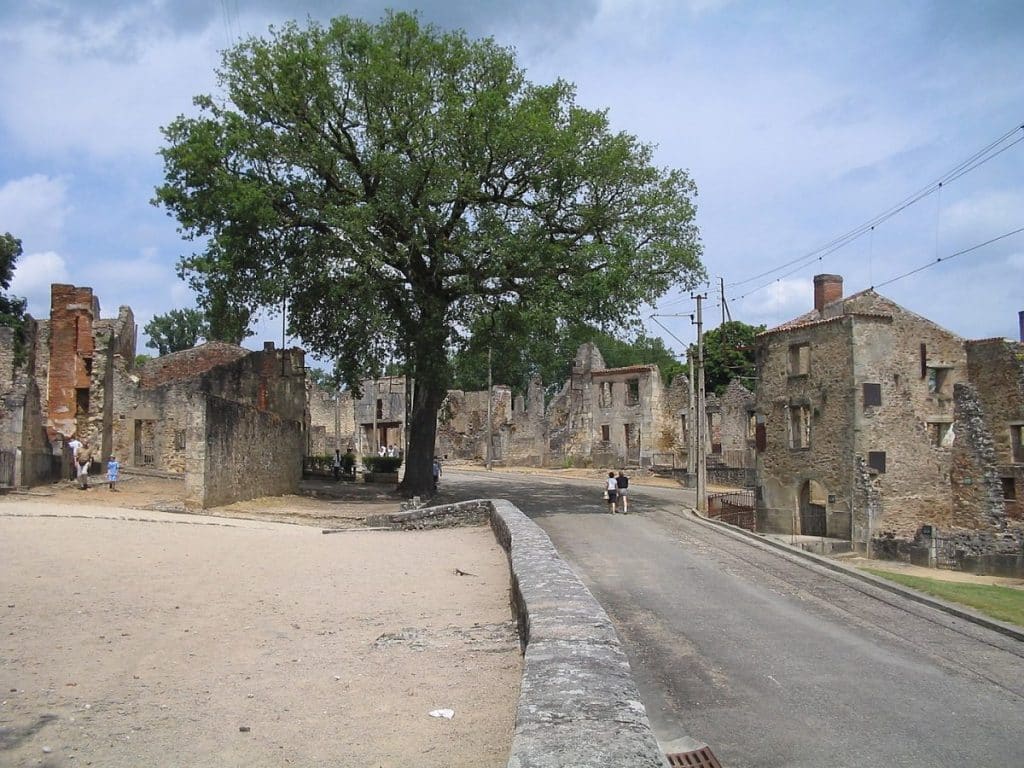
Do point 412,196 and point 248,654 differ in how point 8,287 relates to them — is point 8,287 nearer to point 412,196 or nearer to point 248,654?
point 412,196

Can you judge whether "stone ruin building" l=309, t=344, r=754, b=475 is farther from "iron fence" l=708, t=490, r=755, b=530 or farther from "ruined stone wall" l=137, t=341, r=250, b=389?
"iron fence" l=708, t=490, r=755, b=530

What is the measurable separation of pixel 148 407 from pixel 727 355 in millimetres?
37313

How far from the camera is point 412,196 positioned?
24.9 meters

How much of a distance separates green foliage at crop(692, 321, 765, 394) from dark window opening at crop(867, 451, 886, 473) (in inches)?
1103

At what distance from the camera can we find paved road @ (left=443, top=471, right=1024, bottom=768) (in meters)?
6.43

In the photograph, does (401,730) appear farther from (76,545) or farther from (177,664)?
(76,545)

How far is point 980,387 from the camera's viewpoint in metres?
33.4

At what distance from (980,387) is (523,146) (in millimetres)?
20422

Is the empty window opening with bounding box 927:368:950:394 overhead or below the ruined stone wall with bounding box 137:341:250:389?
below

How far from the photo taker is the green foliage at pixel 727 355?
59.0 m

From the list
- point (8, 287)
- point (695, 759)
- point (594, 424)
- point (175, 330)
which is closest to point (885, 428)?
point (695, 759)

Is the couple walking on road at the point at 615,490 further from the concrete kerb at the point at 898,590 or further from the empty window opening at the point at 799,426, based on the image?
the empty window opening at the point at 799,426

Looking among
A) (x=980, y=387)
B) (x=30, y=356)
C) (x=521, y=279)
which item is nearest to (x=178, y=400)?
(x=30, y=356)

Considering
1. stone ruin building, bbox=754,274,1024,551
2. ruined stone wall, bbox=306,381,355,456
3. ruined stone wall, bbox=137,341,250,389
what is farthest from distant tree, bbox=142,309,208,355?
stone ruin building, bbox=754,274,1024,551
